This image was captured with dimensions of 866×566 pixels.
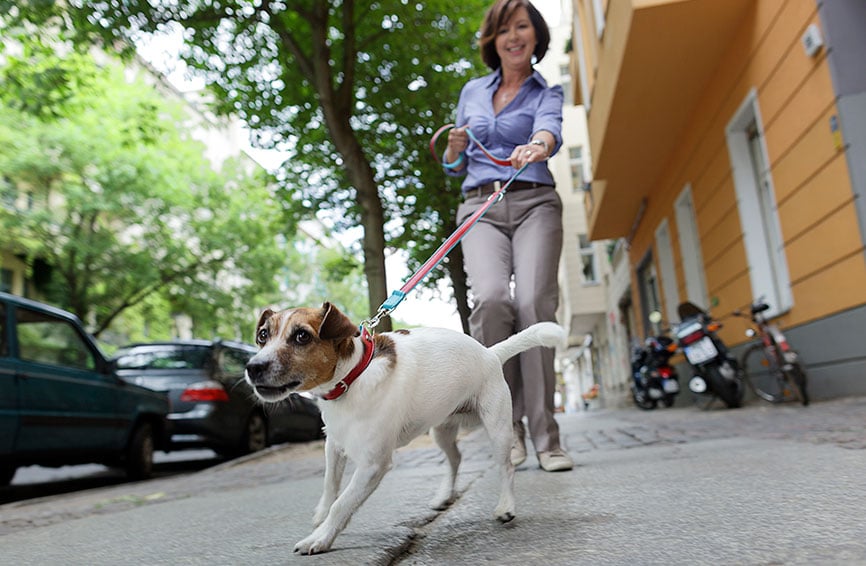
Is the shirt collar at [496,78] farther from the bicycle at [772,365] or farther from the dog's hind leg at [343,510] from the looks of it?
the bicycle at [772,365]

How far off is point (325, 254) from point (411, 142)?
1151 inches

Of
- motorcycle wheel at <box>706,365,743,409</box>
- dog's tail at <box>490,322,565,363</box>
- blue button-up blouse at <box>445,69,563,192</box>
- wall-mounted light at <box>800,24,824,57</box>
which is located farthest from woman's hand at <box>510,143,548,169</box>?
motorcycle wheel at <box>706,365,743,409</box>

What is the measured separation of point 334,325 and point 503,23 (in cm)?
275

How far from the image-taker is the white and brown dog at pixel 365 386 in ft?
7.19

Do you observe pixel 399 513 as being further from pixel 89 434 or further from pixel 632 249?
pixel 632 249

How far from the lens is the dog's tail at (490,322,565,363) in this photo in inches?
117

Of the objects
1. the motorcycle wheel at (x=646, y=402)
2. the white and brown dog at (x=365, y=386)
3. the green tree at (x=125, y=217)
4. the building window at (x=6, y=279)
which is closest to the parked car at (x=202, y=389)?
the white and brown dog at (x=365, y=386)

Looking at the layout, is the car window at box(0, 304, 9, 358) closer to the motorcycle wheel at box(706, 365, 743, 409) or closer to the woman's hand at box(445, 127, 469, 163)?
the woman's hand at box(445, 127, 469, 163)

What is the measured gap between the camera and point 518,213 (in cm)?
406

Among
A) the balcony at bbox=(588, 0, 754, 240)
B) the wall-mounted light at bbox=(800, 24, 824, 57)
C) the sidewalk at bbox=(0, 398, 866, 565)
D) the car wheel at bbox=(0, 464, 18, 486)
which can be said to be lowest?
the sidewalk at bbox=(0, 398, 866, 565)

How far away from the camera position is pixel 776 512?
2.23 metres

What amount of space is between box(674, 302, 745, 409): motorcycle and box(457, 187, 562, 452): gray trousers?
623 cm

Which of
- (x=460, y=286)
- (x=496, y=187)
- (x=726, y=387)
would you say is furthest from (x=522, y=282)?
(x=460, y=286)

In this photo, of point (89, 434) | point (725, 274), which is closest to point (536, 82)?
point (89, 434)
